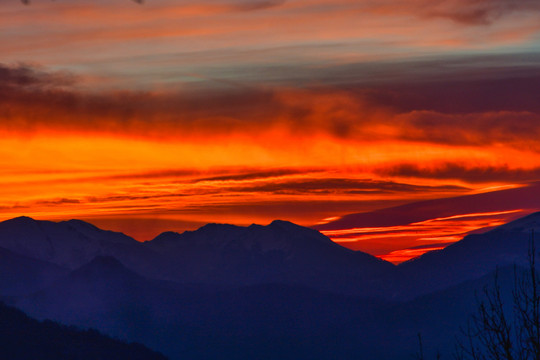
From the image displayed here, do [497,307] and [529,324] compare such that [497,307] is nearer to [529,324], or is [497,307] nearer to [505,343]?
[529,324]

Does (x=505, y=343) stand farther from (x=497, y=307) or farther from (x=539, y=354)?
(x=497, y=307)

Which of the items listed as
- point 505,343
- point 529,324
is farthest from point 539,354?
point 529,324

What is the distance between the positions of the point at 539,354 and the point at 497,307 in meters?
3.99

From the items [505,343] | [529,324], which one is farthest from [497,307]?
[505,343]

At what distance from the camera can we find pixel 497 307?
27891 millimetres

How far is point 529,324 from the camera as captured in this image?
26.6 meters

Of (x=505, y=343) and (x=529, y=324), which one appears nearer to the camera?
(x=505, y=343)

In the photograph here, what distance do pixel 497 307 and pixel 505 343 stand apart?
3532mm

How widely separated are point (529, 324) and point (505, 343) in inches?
101

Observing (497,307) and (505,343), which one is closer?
(505,343)

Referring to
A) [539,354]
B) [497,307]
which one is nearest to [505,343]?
[539,354]

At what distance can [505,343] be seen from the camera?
80.3ft

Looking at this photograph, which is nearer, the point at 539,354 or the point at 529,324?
the point at 539,354
